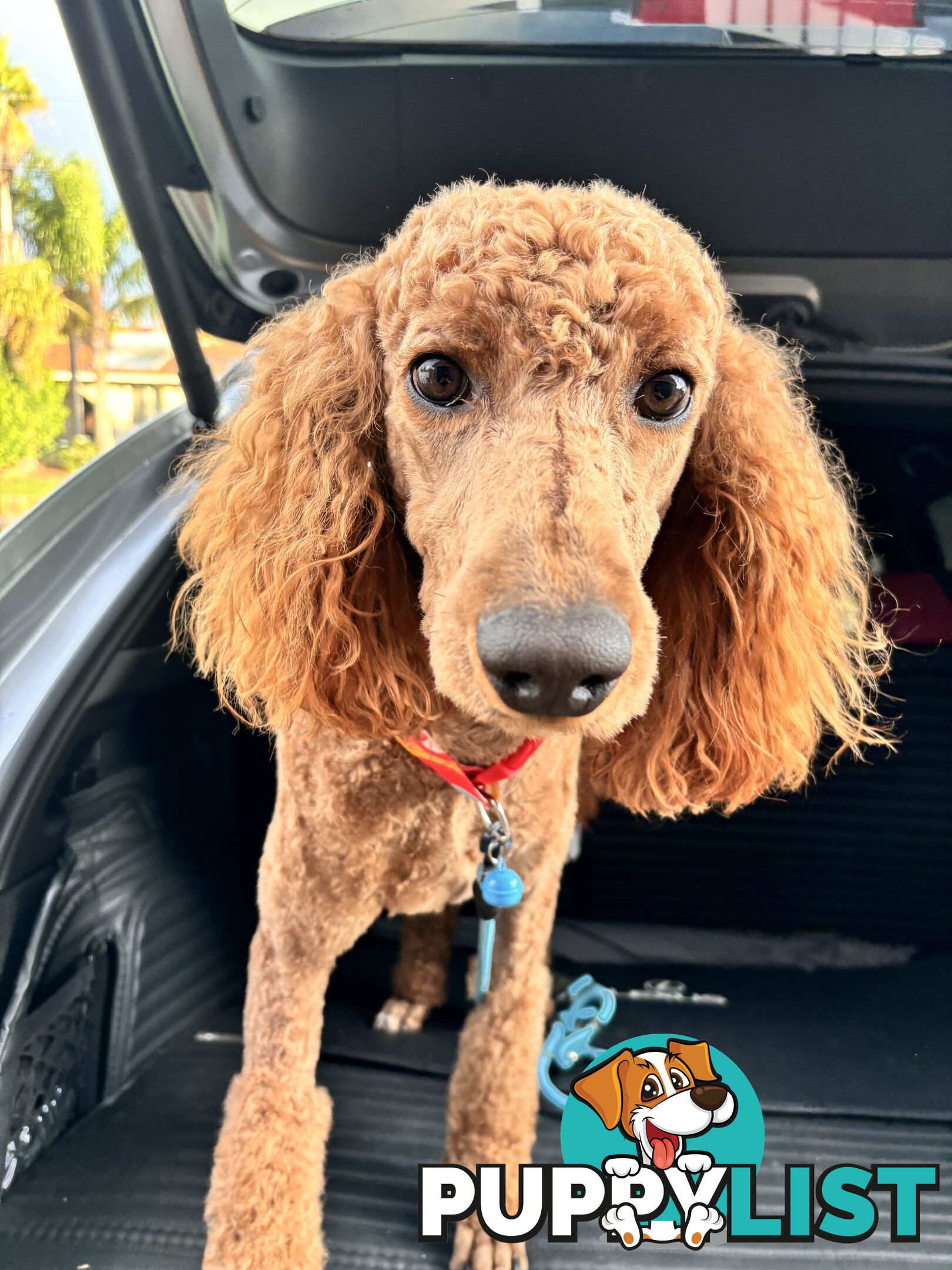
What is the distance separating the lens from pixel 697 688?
873mm

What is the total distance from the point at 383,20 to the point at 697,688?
86 centimetres

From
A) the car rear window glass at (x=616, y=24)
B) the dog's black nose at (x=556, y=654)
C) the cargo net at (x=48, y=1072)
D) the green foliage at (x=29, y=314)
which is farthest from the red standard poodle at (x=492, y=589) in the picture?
the green foliage at (x=29, y=314)

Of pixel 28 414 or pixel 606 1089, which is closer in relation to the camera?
pixel 606 1089

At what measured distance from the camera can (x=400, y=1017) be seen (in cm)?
126

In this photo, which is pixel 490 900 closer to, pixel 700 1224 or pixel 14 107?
pixel 700 1224

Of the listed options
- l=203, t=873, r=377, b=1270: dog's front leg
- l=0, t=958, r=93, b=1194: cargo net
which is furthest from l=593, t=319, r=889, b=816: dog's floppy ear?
l=0, t=958, r=93, b=1194: cargo net

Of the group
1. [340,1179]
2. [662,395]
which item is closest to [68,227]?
[662,395]

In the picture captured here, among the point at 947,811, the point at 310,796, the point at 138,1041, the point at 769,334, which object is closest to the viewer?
the point at 310,796

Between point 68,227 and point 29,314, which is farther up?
point 68,227

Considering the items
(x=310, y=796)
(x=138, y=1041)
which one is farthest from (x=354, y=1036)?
(x=310, y=796)

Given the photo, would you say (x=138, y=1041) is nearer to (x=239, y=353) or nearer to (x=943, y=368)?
(x=239, y=353)

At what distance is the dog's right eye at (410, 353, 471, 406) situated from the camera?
2.12 feet

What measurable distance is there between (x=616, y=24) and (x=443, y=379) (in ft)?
2.05

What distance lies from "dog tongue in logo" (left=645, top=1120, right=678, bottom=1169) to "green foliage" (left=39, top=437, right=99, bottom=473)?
3.74 feet
